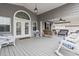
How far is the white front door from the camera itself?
5.52m

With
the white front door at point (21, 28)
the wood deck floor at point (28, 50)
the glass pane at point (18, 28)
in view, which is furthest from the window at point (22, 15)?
the wood deck floor at point (28, 50)

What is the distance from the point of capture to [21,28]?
18.1 ft

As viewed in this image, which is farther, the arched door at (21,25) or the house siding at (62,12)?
the arched door at (21,25)

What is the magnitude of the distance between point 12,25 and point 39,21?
194 cm

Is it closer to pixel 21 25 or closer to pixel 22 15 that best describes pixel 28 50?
pixel 21 25

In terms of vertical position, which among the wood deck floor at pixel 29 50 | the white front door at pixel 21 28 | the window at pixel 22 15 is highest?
the window at pixel 22 15

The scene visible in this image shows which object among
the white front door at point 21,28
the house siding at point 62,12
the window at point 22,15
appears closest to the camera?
A: the house siding at point 62,12

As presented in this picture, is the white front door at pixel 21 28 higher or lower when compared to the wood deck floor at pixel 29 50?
higher

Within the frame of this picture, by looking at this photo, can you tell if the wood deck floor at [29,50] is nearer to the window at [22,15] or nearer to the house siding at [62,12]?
the window at [22,15]

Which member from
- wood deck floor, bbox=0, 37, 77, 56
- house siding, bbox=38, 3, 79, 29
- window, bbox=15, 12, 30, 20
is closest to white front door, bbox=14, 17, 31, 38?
window, bbox=15, 12, 30, 20

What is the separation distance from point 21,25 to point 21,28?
216 mm

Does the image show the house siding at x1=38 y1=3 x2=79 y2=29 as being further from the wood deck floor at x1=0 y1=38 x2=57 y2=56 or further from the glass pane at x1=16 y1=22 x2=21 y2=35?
the wood deck floor at x1=0 y1=38 x2=57 y2=56

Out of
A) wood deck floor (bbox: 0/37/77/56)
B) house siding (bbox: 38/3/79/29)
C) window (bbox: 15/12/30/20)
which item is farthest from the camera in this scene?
window (bbox: 15/12/30/20)

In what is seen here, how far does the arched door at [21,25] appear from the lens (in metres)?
5.54
